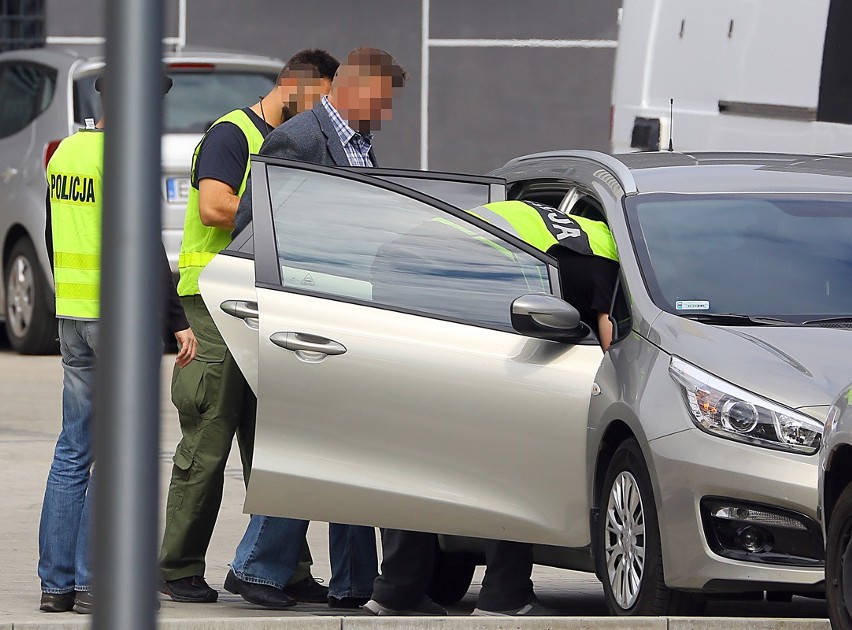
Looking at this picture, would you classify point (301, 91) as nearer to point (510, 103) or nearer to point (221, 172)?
point (221, 172)

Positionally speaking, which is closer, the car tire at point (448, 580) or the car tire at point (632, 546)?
the car tire at point (632, 546)

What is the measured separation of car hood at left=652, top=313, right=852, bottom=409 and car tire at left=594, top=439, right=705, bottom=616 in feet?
1.14

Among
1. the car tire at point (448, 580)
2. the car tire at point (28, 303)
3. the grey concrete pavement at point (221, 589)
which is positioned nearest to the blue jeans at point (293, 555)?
the grey concrete pavement at point (221, 589)

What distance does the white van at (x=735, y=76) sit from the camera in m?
9.64

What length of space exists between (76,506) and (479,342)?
1.39m

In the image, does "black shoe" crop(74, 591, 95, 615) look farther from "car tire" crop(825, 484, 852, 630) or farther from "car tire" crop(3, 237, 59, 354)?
"car tire" crop(3, 237, 59, 354)

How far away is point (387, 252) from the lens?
6039 millimetres

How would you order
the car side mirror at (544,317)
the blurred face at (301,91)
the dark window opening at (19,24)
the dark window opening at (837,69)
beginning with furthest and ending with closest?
the dark window opening at (19,24) → the dark window opening at (837,69) → the blurred face at (301,91) → the car side mirror at (544,317)

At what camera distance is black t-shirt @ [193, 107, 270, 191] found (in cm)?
634

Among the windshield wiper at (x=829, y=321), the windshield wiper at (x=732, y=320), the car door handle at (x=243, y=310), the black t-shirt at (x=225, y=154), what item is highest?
the black t-shirt at (x=225, y=154)

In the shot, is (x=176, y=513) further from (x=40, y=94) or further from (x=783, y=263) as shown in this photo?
(x=40, y=94)

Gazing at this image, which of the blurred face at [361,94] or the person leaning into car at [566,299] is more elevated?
the blurred face at [361,94]

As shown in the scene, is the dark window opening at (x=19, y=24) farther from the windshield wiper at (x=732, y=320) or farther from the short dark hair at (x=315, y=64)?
the windshield wiper at (x=732, y=320)

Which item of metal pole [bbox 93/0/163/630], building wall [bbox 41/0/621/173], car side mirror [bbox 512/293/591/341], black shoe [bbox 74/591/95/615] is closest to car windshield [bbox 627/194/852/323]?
car side mirror [bbox 512/293/591/341]
